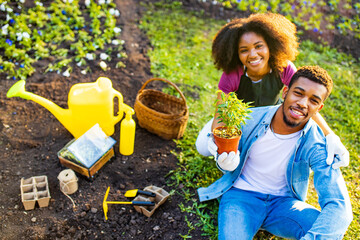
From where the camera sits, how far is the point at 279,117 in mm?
2293

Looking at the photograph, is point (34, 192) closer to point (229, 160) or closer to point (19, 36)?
point (229, 160)

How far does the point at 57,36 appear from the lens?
433 cm

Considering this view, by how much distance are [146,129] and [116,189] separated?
2.72ft

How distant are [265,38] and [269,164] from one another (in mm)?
991

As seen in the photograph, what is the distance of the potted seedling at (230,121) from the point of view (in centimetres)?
209

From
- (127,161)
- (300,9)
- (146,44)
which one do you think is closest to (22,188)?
(127,161)

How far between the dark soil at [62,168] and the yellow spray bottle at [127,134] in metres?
0.07

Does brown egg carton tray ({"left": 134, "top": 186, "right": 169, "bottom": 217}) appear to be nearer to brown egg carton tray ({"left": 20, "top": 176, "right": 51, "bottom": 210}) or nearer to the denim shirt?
the denim shirt

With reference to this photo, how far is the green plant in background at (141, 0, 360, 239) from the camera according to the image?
2.89 metres

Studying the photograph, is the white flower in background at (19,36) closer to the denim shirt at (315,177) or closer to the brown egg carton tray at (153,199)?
the brown egg carton tray at (153,199)

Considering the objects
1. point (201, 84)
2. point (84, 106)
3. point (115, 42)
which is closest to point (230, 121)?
point (84, 106)

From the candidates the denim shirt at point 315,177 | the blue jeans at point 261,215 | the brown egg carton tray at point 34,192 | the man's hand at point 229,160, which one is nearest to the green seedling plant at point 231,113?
the man's hand at point 229,160

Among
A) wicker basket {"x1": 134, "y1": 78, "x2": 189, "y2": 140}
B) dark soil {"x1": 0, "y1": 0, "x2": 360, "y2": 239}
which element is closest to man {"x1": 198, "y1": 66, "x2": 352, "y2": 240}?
dark soil {"x1": 0, "y1": 0, "x2": 360, "y2": 239}

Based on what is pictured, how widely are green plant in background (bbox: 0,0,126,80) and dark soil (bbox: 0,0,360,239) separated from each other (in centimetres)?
17
